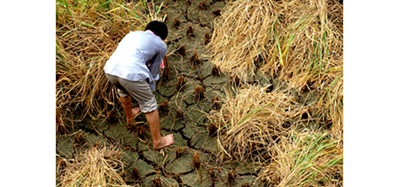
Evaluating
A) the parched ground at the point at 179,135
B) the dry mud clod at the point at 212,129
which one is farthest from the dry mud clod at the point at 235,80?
the dry mud clod at the point at 212,129

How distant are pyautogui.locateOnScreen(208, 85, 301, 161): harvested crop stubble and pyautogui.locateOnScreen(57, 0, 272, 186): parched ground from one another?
125 mm

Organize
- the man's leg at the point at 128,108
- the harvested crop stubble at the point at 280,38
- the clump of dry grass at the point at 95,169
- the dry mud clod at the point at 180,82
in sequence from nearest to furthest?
the clump of dry grass at the point at 95,169
the man's leg at the point at 128,108
the dry mud clod at the point at 180,82
the harvested crop stubble at the point at 280,38

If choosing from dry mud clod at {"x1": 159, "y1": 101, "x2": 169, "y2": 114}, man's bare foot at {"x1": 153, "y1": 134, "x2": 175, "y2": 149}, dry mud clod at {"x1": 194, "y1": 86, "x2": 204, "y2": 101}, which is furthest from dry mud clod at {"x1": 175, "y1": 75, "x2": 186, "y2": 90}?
man's bare foot at {"x1": 153, "y1": 134, "x2": 175, "y2": 149}

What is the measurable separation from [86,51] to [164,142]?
1.29 m

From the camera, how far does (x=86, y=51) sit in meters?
3.69

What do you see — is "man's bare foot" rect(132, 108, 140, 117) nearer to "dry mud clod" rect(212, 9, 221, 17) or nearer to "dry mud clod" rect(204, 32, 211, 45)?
"dry mud clod" rect(204, 32, 211, 45)

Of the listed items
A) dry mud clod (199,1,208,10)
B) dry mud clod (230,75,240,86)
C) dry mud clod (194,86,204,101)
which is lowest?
dry mud clod (194,86,204,101)

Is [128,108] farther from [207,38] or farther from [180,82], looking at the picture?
[207,38]

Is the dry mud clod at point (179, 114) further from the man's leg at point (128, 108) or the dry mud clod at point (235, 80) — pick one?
the dry mud clod at point (235, 80)

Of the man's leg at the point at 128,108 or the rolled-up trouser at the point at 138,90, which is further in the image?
the man's leg at the point at 128,108

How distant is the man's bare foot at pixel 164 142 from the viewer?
10.8ft

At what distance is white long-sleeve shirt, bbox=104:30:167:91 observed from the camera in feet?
8.99

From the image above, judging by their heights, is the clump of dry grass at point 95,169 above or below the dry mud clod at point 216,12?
below

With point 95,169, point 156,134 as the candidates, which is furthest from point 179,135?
point 95,169
